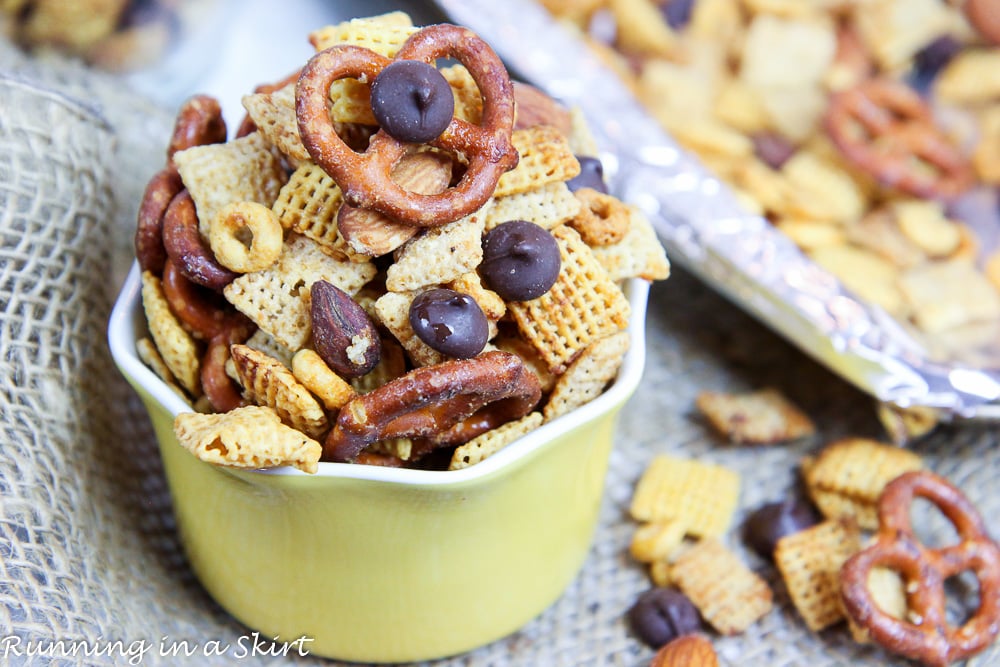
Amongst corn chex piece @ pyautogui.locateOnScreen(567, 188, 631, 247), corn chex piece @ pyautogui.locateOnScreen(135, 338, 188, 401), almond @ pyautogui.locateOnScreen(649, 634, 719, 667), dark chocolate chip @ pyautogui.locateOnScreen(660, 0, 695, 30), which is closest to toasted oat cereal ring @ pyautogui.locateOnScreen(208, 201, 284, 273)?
corn chex piece @ pyautogui.locateOnScreen(135, 338, 188, 401)

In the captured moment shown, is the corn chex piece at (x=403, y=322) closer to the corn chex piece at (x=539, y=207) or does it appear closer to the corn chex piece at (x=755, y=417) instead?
the corn chex piece at (x=539, y=207)

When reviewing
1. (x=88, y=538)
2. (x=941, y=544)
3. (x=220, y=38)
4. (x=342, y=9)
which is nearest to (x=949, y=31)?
(x=941, y=544)

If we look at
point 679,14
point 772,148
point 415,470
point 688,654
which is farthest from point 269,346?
A: point 679,14

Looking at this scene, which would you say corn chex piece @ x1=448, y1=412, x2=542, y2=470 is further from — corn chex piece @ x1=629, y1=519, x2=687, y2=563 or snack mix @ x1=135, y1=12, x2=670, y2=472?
corn chex piece @ x1=629, y1=519, x2=687, y2=563

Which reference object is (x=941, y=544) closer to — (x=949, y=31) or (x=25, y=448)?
(x=949, y=31)

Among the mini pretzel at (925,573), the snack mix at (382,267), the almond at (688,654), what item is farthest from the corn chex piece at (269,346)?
the mini pretzel at (925,573)

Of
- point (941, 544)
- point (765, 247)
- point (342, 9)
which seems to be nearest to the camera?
point (941, 544)
